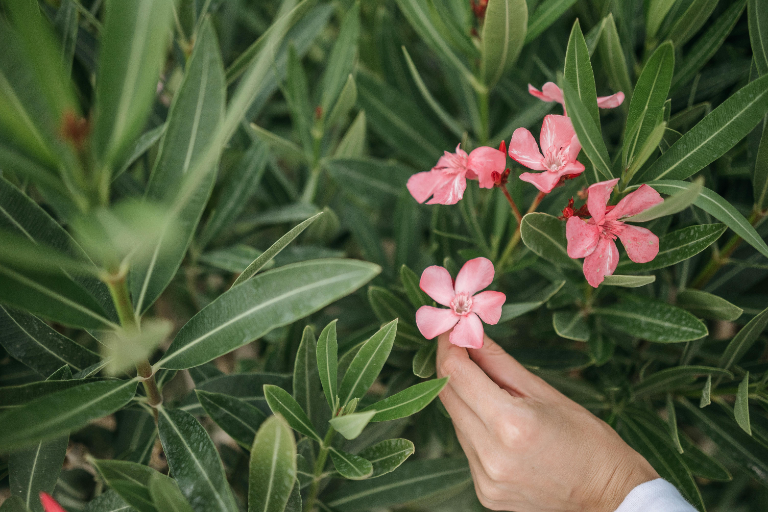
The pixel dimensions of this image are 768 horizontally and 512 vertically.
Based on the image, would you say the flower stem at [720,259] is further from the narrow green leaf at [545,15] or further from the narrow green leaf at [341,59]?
the narrow green leaf at [341,59]

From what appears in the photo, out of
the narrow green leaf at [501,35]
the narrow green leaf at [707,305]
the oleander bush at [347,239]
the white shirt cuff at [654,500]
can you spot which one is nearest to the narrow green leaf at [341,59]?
the oleander bush at [347,239]

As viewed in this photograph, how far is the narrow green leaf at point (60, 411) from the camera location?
51cm

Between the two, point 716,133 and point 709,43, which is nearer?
point 716,133

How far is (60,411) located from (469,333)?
535 millimetres

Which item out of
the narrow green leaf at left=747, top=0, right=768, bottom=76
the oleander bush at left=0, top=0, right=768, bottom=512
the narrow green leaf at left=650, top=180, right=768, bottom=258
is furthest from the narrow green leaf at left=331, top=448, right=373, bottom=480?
the narrow green leaf at left=747, top=0, right=768, bottom=76

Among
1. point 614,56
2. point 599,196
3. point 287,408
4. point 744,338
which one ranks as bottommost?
point 744,338

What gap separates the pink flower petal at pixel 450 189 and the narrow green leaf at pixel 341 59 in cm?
44

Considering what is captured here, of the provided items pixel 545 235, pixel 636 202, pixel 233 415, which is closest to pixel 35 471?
pixel 233 415

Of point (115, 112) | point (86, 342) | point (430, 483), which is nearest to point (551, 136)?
point (115, 112)

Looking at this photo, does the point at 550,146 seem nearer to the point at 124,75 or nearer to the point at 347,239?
the point at 124,75

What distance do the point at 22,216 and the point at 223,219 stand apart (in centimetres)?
46

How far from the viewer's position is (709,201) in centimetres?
64

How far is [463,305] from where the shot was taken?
2.55ft

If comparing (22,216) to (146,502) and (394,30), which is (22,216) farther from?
(394,30)
